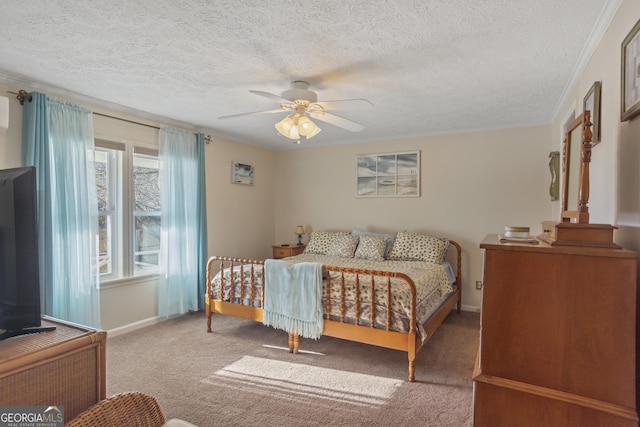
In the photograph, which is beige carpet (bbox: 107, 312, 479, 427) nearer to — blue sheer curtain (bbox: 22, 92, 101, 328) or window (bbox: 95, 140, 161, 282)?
blue sheer curtain (bbox: 22, 92, 101, 328)

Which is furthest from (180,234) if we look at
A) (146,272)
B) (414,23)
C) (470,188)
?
(470,188)

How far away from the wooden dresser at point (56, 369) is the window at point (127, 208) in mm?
2440

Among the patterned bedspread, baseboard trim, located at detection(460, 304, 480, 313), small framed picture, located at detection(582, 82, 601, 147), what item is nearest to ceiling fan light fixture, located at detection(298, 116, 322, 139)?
the patterned bedspread

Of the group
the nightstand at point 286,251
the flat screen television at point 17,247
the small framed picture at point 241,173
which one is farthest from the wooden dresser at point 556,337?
the small framed picture at point 241,173

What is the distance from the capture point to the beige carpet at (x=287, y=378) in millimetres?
2117

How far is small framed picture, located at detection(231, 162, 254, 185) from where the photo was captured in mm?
4738

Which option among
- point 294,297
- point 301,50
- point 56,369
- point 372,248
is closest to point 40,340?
point 56,369

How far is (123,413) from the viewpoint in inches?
47.3

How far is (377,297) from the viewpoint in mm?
2750

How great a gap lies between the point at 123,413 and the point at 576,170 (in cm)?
208

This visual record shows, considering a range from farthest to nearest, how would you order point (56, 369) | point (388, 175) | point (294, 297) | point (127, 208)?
point (388, 175), point (127, 208), point (294, 297), point (56, 369)

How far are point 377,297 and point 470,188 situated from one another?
7.48 ft

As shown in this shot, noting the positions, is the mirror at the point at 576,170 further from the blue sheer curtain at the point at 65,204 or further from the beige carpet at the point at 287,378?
the blue sheer curtain at the point at 65,204

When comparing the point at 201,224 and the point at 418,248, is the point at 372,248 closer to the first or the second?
the point at 418,248
